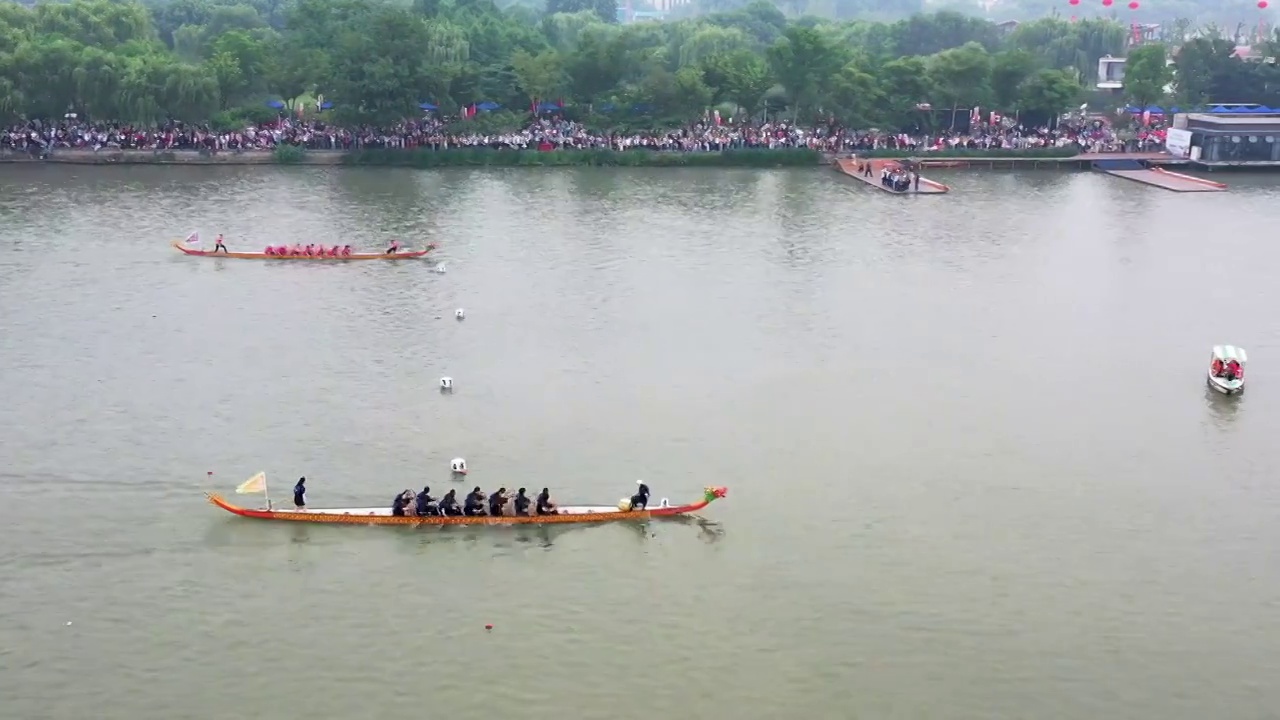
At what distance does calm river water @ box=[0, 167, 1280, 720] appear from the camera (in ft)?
51.3

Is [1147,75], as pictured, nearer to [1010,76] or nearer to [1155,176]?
[1010,76]

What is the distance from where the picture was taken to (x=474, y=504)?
19156 mm

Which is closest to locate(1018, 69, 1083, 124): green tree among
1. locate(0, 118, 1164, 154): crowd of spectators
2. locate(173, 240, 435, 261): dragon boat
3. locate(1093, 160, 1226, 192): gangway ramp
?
locate(0, 118, 1164, 154): crowd of spectators

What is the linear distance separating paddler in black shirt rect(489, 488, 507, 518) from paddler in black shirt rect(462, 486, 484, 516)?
139mm

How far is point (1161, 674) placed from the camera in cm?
1568

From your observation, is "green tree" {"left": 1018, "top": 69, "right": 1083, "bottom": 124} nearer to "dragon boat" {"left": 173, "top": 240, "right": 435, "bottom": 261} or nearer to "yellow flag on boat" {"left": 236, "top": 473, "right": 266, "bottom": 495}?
"dragon boat" {"left": 173, "top": 240, "right": 435, "bottom": 261}

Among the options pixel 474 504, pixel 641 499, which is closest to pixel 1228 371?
pixel 641 499

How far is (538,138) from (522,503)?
3494cm

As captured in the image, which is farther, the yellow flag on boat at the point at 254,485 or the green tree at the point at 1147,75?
the green tree at the point at 1147,75

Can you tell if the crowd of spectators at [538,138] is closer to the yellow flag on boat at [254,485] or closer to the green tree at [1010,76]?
the green tree at [1010,76]

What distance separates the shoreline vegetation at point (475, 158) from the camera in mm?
49406

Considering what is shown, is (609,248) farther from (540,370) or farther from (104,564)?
(104,564)

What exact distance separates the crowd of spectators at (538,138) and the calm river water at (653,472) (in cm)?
1382

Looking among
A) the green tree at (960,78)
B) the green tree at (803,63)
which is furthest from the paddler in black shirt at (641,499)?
the green tree at (960,78)
